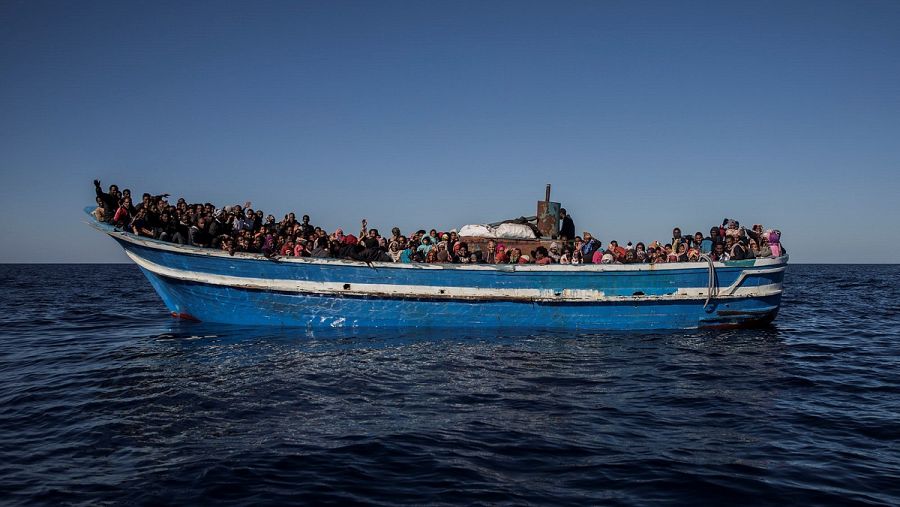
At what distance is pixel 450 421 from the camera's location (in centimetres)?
789

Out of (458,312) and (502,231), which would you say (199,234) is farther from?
(502,231)

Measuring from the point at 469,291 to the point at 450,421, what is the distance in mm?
7868

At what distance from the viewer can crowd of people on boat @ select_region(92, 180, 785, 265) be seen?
1575 cm

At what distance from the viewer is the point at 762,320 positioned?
16.3 metres

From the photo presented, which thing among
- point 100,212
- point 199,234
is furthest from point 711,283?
point 100,212

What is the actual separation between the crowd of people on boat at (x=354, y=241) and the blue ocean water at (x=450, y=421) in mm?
2725

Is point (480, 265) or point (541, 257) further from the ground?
point (541, 257)

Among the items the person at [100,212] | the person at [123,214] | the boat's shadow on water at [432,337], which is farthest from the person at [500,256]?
the person at [100,212]

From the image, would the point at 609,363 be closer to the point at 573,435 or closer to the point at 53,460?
the point at 573,435

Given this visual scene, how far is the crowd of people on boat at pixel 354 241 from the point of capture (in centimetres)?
1575

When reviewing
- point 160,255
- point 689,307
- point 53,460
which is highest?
point 160,255

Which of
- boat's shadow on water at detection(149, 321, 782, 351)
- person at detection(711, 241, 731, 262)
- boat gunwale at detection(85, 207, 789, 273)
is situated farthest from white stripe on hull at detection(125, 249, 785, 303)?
boat's shadow on water at detection(149, 321, 782, 351)

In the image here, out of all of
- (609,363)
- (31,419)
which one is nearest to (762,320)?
(609,363)

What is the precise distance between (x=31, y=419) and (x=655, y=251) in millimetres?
16066
